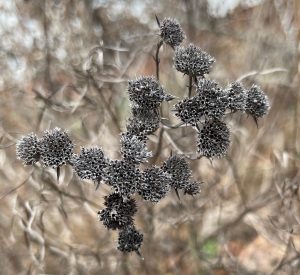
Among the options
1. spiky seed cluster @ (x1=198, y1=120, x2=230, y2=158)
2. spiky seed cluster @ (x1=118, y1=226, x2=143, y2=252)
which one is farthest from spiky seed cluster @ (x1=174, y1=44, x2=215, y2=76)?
spiky seed cluster @ (x1=118, y1=226, x2=143, y2=252)

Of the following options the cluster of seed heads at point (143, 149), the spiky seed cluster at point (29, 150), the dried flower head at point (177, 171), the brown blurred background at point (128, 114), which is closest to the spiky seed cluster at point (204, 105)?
the cluster of seed heads at point (143, 149)

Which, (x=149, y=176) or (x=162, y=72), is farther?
(x=162, y=72)

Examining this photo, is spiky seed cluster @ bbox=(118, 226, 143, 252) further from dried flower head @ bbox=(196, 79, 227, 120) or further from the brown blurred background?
the brown blurred background

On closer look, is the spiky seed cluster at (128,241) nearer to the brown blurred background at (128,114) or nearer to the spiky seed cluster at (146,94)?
the spiky seed cluster at (146,94)

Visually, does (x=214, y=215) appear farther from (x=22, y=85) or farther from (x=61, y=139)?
(x=61, y=139)

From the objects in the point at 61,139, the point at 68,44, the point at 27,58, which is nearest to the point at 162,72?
the point at 68,44

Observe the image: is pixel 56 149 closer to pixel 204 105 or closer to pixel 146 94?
pixel 146 94
